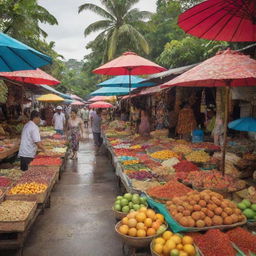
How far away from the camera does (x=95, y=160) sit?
36.1 feet

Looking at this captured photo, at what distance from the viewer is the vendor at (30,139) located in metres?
6.20

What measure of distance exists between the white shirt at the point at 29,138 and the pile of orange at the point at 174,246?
4.15 m

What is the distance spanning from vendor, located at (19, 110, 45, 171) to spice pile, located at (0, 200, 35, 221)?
213 cm

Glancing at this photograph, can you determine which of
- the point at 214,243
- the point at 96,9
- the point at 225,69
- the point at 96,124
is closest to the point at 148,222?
the point at 214,243

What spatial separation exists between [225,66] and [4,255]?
394cm

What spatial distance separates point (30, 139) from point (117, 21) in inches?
766

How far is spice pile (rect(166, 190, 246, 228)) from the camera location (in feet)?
10.3

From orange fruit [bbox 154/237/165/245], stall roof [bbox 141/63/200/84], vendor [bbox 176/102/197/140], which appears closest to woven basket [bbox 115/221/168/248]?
orange fruit [bbox 154/237/165/245]

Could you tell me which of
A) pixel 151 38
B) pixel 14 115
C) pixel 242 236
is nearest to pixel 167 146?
pixel 242 236

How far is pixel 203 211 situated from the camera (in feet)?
10.7

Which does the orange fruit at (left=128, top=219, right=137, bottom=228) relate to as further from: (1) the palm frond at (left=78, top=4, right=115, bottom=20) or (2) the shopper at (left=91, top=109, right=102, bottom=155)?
(1) the palm frond at (left=78, top=4, right=115, bottom=20)

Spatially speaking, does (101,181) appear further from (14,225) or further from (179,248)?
(179,248)

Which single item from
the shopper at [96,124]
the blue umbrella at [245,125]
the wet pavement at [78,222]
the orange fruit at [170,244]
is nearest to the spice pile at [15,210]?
the wet pavement at [78,222]

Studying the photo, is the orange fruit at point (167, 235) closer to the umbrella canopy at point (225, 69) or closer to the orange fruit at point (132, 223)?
the orange fruit at point (132, 223)
